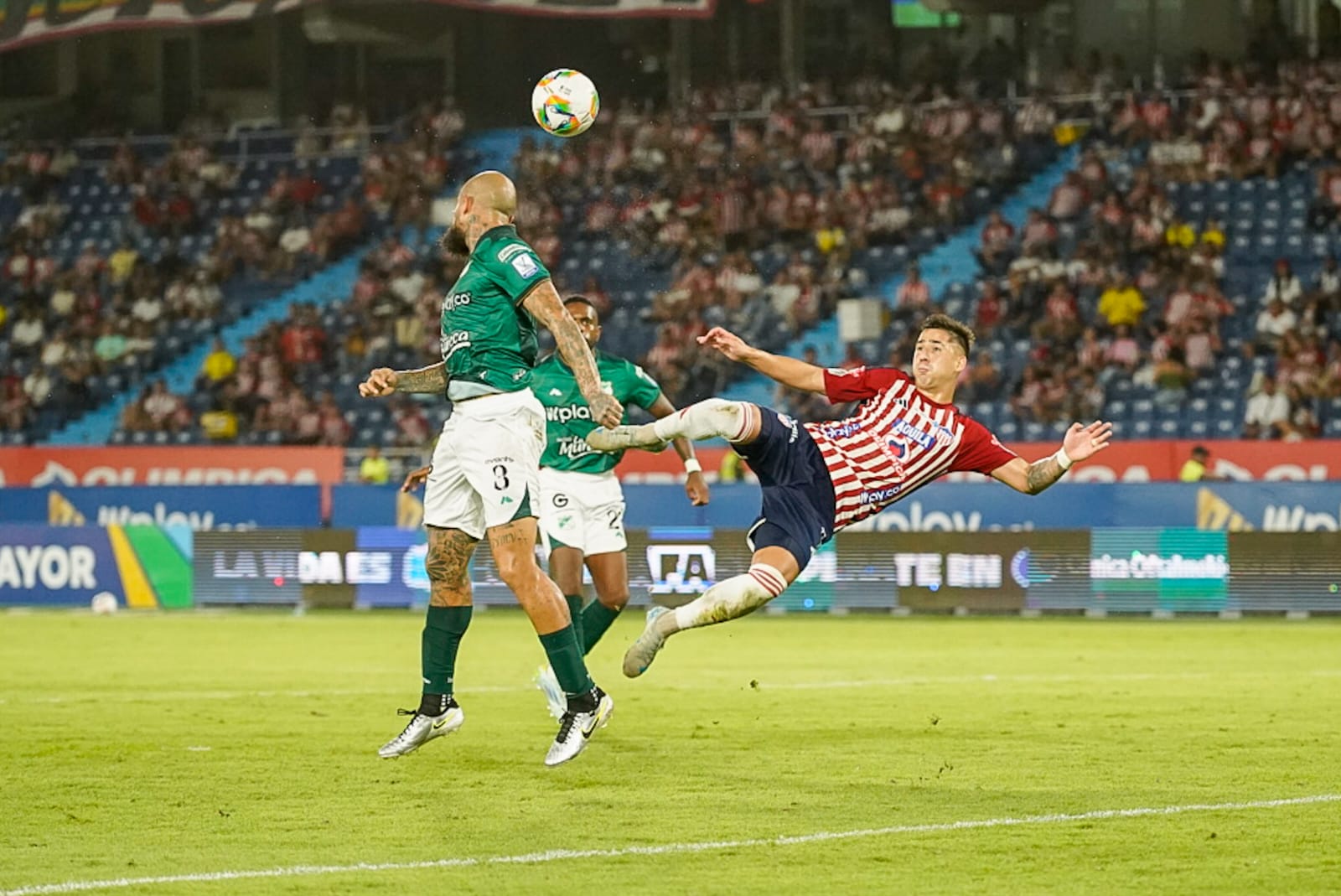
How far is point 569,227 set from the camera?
33375 mm

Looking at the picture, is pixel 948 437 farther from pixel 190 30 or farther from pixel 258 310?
pixel 190 30

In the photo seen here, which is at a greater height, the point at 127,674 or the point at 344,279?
the point at 344,279

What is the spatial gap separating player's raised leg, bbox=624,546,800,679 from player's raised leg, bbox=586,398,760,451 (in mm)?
626

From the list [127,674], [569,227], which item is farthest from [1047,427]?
[127,674]

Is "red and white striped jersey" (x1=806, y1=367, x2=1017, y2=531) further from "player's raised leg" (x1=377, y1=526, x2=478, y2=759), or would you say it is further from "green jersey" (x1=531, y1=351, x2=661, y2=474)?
"green jersey" (x1=531, y1=351, x2=661, y2=474)

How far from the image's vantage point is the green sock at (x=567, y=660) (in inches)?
372

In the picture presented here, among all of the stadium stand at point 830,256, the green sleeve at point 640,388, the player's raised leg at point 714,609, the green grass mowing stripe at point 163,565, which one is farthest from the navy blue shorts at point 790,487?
the stadium stand at point 830,256

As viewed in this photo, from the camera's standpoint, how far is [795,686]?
1413 cm

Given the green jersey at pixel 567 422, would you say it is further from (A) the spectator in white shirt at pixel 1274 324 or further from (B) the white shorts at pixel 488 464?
(A) the spectator in white shirt at pixel 1274 324

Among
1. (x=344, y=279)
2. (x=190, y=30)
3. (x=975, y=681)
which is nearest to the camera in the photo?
(x=975, y=681)

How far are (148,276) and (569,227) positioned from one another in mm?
7359

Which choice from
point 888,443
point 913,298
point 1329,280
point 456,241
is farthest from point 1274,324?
point 456,241

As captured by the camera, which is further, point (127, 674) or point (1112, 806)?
point (127, 674)

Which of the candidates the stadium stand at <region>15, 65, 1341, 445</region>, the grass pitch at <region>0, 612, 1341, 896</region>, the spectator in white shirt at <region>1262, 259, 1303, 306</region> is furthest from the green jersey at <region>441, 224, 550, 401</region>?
the spectator in white shirt at <region>1262, 259, 1303, 306</region>
